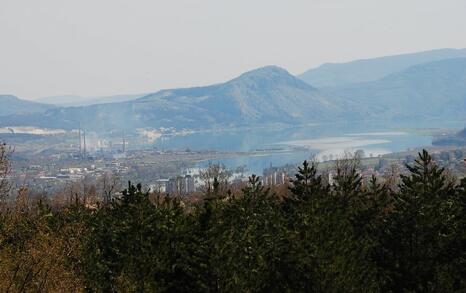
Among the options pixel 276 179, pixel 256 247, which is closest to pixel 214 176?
pixel 256 247

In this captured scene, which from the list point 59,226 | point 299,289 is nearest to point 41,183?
point 59,226

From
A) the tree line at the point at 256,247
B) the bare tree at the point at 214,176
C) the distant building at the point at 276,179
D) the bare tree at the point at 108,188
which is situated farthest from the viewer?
the distant building at the point at 276,179

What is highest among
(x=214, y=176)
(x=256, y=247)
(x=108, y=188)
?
(x=214, y=176)

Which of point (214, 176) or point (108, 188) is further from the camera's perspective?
point (108, 188)

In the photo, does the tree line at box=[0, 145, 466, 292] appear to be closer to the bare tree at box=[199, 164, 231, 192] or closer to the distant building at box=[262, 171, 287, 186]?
the bare tree at box=[199, 164, 231, 192]

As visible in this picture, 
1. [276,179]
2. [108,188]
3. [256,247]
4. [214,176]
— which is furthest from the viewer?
[276,179]

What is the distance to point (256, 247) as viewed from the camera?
2555cm

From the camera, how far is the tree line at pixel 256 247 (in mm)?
23984

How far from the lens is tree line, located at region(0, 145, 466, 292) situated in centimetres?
2398

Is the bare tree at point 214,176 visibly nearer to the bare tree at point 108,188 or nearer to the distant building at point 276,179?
the bare tree at point 108,188

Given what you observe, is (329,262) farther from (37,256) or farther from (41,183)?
A: (41,183)

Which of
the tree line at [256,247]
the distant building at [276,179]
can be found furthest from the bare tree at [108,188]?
the distant building at [276,179]

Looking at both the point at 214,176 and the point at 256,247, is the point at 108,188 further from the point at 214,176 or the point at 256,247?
the point at 256,247

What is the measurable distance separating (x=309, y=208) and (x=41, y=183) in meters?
157
